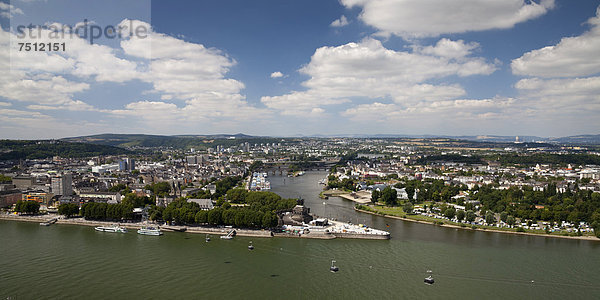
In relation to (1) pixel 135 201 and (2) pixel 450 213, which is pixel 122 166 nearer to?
(1) pixel 135 201

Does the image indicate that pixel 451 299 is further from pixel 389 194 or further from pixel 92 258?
pixel 389 194

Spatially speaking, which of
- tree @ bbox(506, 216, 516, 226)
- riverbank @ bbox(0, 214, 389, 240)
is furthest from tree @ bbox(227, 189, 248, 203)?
tree @ bbox(506, 216, 516, 226)

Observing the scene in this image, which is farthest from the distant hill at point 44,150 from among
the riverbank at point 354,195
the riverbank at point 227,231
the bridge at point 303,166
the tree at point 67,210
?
the riverbank at point 354,195

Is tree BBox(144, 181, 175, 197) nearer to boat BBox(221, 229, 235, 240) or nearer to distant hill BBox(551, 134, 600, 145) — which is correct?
boat BBox(221, 229, 235, 240)

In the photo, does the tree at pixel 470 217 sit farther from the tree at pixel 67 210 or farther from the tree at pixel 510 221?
the tree at pixel 67 210

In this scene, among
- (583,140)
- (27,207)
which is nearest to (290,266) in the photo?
(27,207)

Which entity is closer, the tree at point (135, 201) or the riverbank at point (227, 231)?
the riverbank at point (227, 231)
